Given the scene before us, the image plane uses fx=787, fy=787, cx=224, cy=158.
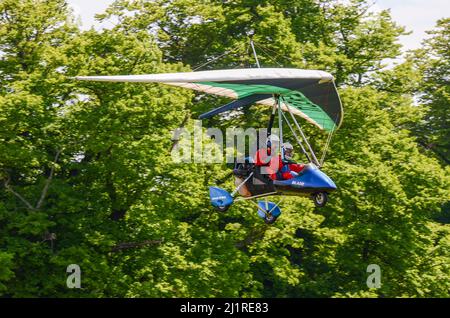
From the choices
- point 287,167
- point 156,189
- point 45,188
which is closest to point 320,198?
point 287,167

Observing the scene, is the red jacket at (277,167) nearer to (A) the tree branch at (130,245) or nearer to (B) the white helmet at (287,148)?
(B) the white helmet at (287,148)

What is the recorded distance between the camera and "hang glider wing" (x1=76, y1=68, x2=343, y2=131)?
1647 centimetres

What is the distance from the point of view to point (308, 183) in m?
16.4

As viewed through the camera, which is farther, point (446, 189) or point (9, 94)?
point (446, 189)

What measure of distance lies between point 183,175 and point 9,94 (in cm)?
658

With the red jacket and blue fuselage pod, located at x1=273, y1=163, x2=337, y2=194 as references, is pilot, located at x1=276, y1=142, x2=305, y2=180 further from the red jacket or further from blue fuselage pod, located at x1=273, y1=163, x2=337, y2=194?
blue fuselage pod, located at x1=273, y1=163, x2=337, y2=194

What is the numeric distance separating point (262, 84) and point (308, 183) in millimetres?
2329

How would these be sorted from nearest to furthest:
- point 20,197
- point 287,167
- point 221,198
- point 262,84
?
1. point 262,84
2. point 287,167
3. point 221,198
4. point 20,197

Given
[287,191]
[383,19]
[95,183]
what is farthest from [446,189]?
[287,191]

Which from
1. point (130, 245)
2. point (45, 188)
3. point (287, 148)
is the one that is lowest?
point (130, 245)

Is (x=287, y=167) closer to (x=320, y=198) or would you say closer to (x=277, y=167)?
(x=277, y=167)
